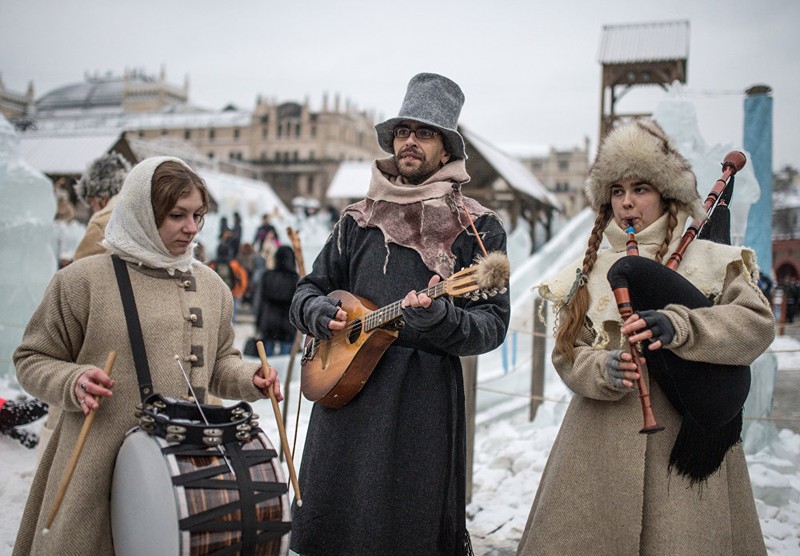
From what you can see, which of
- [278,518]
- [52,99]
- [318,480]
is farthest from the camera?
[52,99]

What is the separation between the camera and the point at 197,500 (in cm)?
198

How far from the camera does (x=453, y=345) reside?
8.24 feet

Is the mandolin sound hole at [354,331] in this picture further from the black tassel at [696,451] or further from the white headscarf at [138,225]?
the black tassel at [696,451]

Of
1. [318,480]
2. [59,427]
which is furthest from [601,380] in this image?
[59,427]

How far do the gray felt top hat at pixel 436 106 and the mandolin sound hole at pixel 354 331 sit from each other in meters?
0.84

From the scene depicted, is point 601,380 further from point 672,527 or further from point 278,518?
point 278,518

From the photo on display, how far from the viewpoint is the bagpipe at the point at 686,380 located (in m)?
2.30

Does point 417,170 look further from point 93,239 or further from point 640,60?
point 640,60

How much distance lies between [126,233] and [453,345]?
121 centimetres

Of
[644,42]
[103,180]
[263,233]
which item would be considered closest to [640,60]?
[644,42]

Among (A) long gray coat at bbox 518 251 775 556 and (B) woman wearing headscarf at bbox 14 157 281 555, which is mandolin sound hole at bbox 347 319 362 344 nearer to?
(B) woman wearing headscarf at bbox 14 157 281 555

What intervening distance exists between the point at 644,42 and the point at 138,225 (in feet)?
61.9

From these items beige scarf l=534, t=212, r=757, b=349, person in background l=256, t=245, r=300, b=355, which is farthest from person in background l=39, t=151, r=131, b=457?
person in background l=256, t=245, r=300, b=355

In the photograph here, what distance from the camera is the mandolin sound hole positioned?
108 inches
